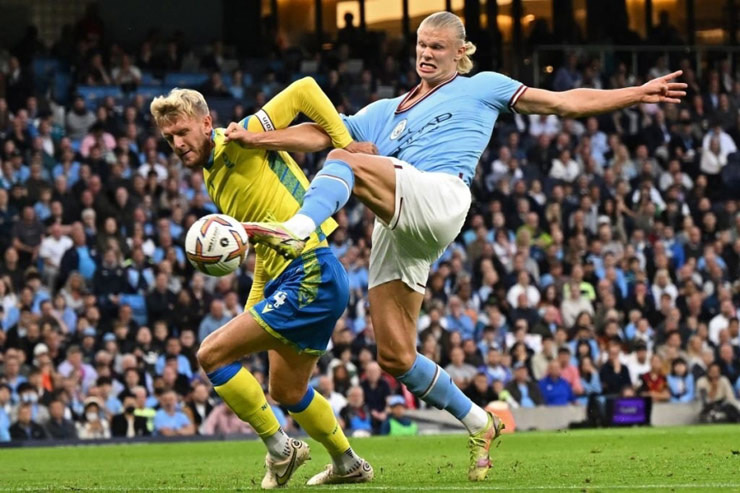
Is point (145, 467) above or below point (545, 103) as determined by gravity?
below

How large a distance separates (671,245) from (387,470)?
49.9 ft

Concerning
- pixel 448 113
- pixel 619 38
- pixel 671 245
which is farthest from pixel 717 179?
pixel 448 113

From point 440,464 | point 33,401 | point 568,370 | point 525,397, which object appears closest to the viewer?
point 440,464

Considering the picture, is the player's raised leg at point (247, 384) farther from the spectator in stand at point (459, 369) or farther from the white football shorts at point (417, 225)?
the spectator in stand at point (459, 369)

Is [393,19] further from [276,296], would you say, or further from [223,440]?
[276,296]

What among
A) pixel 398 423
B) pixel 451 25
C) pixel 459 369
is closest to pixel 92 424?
pixel 398 423

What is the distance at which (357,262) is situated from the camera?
69.9 feet

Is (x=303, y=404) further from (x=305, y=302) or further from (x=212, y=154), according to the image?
(x=212, y=154)

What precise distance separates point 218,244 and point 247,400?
1.39 metres

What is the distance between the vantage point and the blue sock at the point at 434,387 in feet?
29.2

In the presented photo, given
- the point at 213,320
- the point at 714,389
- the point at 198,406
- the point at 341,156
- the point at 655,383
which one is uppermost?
the point at 341,156

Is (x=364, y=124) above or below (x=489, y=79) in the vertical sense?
below

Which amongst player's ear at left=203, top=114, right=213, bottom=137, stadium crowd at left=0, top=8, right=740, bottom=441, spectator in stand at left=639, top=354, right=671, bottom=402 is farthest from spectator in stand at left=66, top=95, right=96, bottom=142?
player's ear at left=203, top=114, right=213, bottom=137

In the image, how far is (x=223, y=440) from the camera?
18.0 m
